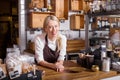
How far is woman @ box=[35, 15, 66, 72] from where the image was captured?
2.40 metres

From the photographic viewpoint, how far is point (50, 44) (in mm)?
2539

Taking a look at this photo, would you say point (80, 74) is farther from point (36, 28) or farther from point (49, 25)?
point (36, 28)

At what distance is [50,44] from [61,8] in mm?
2854

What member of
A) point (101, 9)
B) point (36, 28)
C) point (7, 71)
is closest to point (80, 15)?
point (36, 28)

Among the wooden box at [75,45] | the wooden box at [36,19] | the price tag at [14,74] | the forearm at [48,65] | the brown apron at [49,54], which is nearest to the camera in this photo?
the price tag at [14,74]

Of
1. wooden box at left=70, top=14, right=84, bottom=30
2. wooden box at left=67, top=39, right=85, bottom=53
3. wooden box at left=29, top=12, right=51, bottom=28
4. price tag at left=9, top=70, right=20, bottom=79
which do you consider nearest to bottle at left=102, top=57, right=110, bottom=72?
price tag at left=9, top=70, right=20, bottom=79

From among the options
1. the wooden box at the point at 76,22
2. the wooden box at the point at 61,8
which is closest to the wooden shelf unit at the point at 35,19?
the wooden box at the point at 61,8

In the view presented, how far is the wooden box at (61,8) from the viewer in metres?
5.12

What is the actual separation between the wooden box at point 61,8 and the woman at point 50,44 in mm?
2611

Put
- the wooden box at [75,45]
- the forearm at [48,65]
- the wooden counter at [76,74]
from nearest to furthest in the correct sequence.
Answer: the wooden counter at [76,74], the forearm at [48,65], the wooden box at [75,45]

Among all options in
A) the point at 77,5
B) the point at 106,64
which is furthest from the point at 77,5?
the point at 106,64

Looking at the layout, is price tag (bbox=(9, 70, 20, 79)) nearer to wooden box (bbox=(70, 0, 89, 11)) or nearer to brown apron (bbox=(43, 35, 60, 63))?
brown apron (bbox=(43, 35, 60, 63))

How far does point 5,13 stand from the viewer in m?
7.85

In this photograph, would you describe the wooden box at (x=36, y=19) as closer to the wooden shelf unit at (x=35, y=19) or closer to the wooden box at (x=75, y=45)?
the wooden shelf unit at (x=35, y=19)
